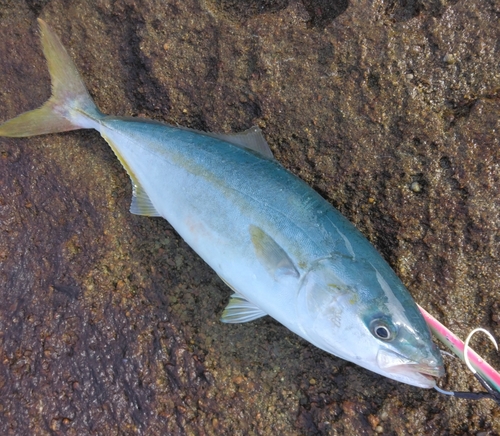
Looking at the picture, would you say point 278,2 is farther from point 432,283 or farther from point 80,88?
point 432,283

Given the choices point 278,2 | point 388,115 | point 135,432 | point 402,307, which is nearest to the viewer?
point 402,307

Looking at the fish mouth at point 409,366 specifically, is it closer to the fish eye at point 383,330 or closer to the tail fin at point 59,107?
the fish eye at point 383,330

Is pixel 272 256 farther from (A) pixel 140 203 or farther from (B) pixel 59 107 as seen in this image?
(B) pixel 59 107

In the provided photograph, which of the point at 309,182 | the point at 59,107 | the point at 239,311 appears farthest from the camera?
the point at 59,107

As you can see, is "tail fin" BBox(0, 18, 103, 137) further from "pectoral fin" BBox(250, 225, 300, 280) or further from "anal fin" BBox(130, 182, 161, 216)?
"pectoral fin" BBox(250, 225, 300, 280)

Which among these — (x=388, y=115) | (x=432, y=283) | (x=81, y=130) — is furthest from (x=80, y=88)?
(x=432, y=283)

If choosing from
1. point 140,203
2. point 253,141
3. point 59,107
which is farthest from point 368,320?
point 59,107
